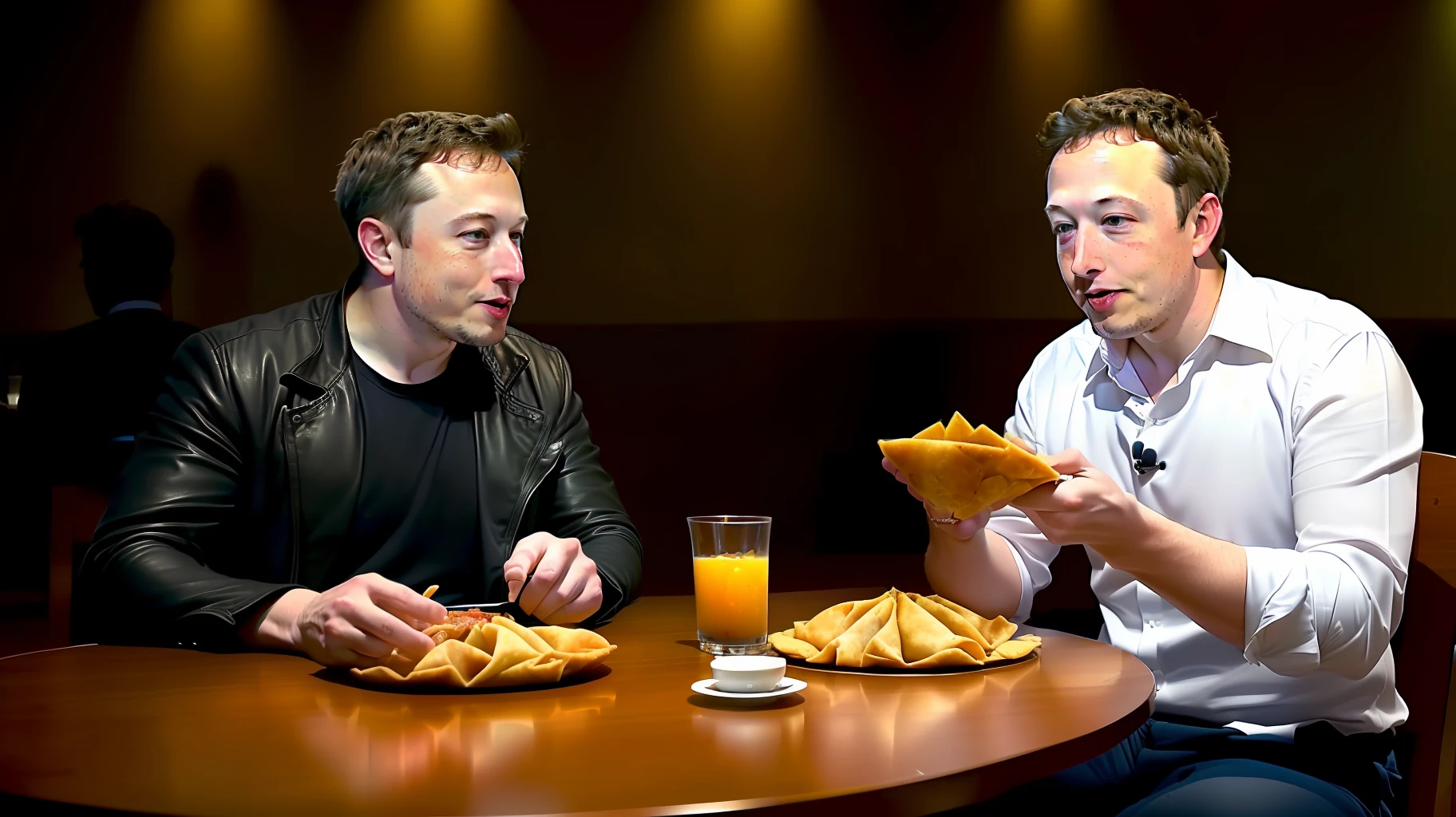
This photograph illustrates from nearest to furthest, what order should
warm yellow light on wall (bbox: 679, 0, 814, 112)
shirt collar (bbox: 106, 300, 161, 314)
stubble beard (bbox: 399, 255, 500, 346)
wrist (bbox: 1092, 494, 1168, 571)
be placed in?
wrist (bbox: 1092, 494, 1168, 571)
stubble beard (bbox: 399, 255, 500, 346)
shirt collar (bbox: 106, 300, 161, 314)
warm yellow light on wall (bbox: 679, 0, 814, 112)

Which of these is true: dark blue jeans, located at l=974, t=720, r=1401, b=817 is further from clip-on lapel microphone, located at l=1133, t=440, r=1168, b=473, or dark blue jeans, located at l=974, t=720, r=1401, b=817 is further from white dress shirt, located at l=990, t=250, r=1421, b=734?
clip-on lapel microphone, located at l=1133, t=440, r=1168, b=473

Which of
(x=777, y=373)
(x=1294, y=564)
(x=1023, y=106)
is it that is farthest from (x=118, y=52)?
(x=1294, y=564)

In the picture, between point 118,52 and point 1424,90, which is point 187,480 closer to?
point 118,52

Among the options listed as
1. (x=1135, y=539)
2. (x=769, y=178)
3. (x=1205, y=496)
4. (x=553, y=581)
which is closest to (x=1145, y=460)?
(x=1205, y=496)

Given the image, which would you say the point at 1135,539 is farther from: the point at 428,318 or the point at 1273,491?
the point at 428,318

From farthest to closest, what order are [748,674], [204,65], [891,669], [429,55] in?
1. [429,55]
2. [204,65]
3. [891,669]
4. [748,674]

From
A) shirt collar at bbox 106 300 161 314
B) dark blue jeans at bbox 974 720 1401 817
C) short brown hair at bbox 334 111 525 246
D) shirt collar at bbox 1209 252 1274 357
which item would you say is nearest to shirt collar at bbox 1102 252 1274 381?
shirt collar at bbox 1209 252 1274 357

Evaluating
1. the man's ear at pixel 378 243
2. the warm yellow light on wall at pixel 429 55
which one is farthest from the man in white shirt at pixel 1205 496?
the warm yellow light on wall at pixel 429 55

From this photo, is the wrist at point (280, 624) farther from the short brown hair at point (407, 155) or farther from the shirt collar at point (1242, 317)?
the shirt collar at point (1242, 317)
